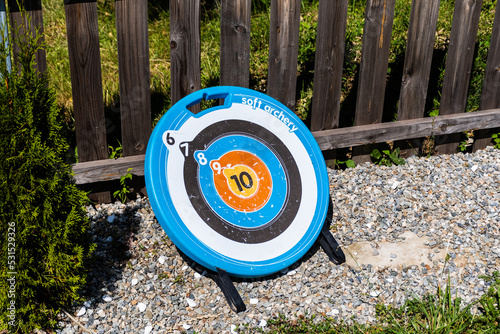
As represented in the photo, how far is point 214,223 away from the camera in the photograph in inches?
112

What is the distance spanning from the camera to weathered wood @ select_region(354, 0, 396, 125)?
146 inches

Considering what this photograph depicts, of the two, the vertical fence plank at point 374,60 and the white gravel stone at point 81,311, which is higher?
the vertical fence plank at point 374,60

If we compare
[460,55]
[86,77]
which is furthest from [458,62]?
[86,77]

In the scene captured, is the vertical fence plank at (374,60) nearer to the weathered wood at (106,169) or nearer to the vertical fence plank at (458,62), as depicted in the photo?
the vertical fence plank at (458,62)

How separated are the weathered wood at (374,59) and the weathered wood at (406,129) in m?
0.11

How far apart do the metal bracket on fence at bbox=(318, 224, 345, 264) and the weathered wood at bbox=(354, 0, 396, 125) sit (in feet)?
3.65

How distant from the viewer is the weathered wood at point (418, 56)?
3.86 meters

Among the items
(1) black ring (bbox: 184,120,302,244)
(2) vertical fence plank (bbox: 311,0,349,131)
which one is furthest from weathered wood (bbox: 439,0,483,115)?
(1) black ring (bbox: 184,120,302,244)

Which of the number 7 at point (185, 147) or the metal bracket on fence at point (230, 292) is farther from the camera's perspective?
the number 7 at point (185, 147)

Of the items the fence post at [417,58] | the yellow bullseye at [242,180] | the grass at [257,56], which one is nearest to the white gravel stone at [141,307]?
the yellow bullseye at [242,180]

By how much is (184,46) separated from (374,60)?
1.41m

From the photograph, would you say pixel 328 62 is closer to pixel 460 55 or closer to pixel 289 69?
pixel 289 69

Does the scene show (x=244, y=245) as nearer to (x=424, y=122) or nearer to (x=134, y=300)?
(x=134, y=300)

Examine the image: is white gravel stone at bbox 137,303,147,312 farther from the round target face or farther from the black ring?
the black ring
